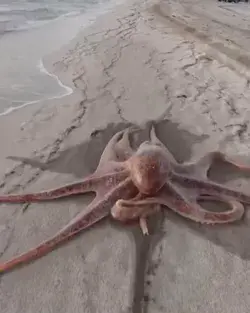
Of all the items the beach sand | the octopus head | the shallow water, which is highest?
the octopus head

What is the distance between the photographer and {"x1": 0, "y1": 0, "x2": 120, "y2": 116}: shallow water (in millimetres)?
6223

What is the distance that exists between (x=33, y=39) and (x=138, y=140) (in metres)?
5.30

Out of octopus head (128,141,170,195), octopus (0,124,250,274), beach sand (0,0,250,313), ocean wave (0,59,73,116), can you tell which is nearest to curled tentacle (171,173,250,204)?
octopus (0,124,250,274)

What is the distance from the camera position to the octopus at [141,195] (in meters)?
3.36

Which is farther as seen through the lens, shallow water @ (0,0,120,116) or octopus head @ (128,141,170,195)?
shallow water @ (0,0,120,116)

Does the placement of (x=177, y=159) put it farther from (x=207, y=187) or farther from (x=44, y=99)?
(x=44, y=99)

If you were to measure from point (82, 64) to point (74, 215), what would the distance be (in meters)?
4.38

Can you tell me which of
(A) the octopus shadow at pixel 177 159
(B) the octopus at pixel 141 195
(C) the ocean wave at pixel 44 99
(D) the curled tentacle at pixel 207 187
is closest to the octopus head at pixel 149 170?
(B) the octopus at pixel 141 195

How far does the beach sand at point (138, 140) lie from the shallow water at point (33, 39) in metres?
0.29

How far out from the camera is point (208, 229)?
11.1 feet

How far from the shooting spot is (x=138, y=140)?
15.3 feet

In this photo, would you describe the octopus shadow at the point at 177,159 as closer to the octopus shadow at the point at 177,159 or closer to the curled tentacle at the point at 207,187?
the octopus shadow at the point at 177,159

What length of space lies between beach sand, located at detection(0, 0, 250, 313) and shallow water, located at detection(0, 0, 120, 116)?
0.29 m

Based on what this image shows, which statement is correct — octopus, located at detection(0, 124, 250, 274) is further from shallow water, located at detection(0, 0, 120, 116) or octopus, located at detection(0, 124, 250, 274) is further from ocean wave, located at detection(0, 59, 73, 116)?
shallow water, located at detection(0, 0, 120, 116)
